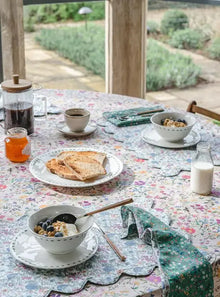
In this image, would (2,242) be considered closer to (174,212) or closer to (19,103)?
(174,212)

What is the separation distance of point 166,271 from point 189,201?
389 millimetres

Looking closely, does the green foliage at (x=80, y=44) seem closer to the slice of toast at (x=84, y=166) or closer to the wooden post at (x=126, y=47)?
the wooden post at (x=126, y=47)

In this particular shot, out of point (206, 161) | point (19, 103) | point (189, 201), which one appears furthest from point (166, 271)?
point (19, 103)

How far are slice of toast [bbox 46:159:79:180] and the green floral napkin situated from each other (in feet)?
1.19

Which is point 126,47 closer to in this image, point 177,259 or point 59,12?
point 59,12

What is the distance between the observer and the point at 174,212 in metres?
1.55

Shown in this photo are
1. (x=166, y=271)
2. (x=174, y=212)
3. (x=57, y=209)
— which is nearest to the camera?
(x=166, y=271)

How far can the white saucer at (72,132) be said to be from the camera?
211cm

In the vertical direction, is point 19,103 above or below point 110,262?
above

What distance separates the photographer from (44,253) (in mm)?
1327

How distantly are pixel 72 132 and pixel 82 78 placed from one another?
5.31 ft

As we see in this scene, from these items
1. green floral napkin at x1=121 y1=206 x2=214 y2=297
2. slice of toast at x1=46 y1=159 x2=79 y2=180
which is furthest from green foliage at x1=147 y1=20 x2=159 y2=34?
green floral napkin at x1=121 y1=206 x2=214 y2=297

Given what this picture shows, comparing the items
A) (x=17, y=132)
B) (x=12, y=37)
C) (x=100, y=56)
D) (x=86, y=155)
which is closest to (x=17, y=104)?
(x=17, y=132)

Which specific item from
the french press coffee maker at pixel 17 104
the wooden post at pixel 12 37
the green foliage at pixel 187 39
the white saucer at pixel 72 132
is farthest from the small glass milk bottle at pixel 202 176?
the green foliage at pixel 187 39
